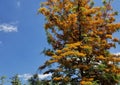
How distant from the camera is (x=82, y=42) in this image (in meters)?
25.6

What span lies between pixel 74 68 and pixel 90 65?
1.22 meters

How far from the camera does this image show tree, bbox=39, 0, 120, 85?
2503 cm

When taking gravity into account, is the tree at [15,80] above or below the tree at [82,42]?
above

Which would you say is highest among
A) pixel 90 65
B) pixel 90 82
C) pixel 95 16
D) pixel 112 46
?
pixel 95 16

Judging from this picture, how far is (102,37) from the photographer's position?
87.8ft

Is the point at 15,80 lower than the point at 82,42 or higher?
higher

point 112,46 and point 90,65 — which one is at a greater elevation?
point 112,46

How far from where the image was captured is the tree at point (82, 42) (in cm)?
2503

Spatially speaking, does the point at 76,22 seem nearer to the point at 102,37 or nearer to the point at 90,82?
the point at 102,37

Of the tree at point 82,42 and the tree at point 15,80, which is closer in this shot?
the tree at point 82,42

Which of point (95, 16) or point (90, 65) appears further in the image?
point (95, 16)

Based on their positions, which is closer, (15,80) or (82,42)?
(82,42)

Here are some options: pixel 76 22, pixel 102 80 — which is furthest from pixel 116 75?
pixel 76 22

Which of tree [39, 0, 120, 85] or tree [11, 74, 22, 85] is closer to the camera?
tree [39, 0, 120, 85]
